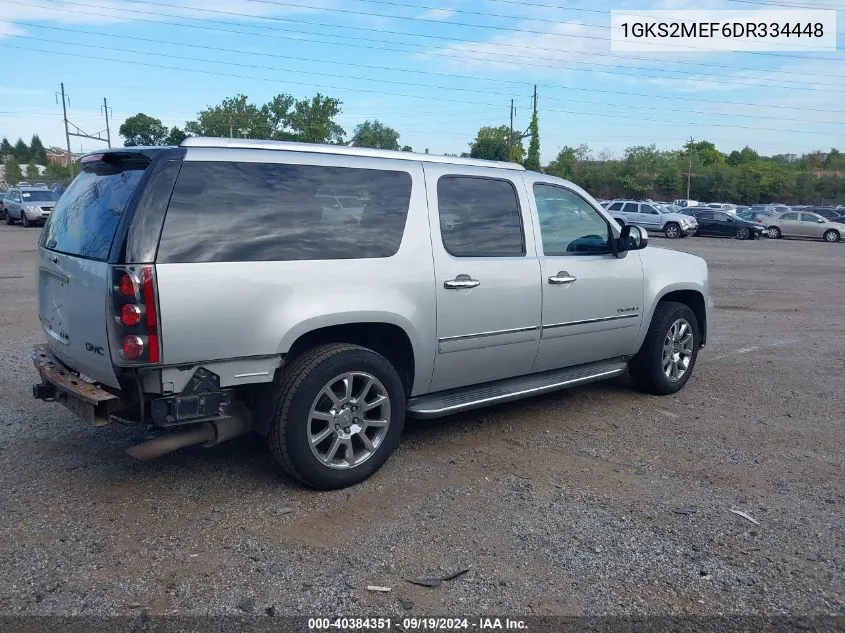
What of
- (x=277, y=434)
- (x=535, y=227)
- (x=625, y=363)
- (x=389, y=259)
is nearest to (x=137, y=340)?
(x=277, y=434)

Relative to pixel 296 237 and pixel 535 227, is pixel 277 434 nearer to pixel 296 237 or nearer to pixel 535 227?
pixel 296 237

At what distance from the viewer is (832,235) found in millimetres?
35000

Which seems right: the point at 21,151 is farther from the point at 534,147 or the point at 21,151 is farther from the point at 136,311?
the point at 136,311

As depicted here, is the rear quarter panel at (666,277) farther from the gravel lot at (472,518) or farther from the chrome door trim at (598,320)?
the gravel lot at (472,518)

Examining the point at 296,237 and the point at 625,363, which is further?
the point at 625,363

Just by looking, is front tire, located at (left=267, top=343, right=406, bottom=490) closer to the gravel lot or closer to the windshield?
the gravel lot

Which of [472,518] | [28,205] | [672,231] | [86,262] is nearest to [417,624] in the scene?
[472,518]

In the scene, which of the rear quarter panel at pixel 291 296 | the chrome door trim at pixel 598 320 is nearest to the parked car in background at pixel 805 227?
A: the chrome door trim at pixel 598 320

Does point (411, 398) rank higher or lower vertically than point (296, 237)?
lower

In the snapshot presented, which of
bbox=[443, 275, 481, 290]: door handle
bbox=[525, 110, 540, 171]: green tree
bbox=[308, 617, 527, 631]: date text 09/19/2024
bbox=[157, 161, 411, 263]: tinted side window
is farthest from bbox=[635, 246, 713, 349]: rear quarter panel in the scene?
bbox=[525, 110, 540, 171]: green tree

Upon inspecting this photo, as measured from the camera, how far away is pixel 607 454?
505 cm

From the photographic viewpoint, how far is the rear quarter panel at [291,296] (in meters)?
3.73

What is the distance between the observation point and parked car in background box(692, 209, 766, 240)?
3494cm

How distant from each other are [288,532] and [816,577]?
2.54 metres
